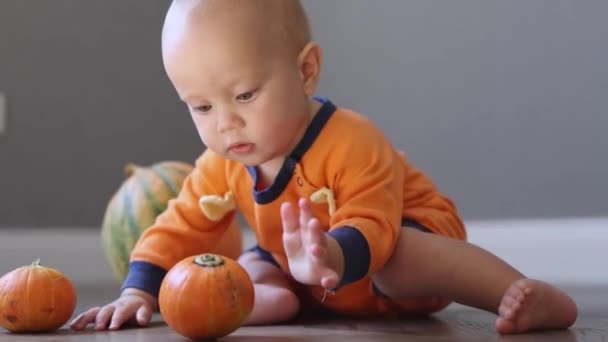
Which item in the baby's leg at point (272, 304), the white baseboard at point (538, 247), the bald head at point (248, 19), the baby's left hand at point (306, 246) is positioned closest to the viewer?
the baby's left hand at point (306, 246)

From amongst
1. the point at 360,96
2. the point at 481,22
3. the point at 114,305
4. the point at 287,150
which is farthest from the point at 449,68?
the point at 114,305

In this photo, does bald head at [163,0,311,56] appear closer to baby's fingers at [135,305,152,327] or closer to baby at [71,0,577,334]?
baby at [71,0,577,334]

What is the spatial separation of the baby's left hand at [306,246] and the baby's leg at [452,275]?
0.87 ft

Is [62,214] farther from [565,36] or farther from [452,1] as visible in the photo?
[565,36]

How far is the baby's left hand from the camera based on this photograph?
1090 millimetres

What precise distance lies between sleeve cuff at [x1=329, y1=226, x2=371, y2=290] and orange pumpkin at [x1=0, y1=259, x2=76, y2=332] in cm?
40

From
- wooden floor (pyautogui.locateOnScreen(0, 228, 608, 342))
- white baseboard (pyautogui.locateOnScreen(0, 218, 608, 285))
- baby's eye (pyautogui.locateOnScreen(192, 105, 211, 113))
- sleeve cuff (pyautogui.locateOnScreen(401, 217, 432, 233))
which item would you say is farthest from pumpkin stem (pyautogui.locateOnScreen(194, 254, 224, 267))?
white baseboard (pyautogui.locateOnScreen(0, 218, 608, 285))

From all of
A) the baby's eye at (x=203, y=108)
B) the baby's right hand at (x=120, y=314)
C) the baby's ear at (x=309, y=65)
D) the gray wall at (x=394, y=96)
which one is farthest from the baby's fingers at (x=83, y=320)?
the gray wall at (x=394, y=96)

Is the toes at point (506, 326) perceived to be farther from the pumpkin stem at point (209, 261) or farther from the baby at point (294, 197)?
the pumpkin stem at point (209, 261)

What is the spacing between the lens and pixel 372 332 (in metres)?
1.29

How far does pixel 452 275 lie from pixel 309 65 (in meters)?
0.37

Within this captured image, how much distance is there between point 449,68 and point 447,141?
7.7 inches

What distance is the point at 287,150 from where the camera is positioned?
4.65 ft

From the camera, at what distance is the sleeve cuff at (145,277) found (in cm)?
147
